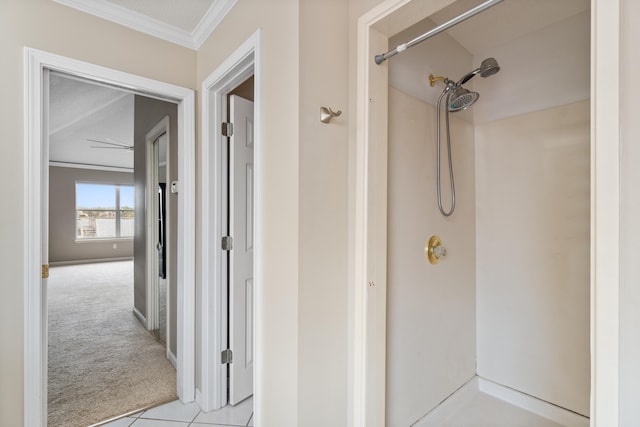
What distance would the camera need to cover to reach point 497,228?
2180 millimetres

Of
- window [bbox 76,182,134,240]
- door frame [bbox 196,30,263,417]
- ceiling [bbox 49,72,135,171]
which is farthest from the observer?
window [bbox 76,182,134,240]

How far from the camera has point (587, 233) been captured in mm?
1785

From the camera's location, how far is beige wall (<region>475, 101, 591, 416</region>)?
1.83 meters

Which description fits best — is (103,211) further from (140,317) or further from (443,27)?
(443,27)

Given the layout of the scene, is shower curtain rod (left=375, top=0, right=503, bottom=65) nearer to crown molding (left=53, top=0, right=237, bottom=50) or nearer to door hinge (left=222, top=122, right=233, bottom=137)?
crown molding (left=53, top=0, right=237, bottom=50)

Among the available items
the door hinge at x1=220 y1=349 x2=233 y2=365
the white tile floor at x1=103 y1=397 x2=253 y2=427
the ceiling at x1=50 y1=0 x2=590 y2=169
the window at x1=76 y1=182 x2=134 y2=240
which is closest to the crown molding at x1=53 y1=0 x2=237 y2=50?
the ceiling at x1=50 y1=0 x2=590 y2=169

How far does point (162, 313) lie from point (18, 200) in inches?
74.9

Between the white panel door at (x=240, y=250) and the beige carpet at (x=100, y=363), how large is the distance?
1.88 ft

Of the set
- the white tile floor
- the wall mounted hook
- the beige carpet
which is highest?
the wall mounted hook

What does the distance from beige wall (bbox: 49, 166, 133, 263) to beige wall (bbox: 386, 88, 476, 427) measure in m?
8.79

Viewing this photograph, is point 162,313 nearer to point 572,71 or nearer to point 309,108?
point 309,108

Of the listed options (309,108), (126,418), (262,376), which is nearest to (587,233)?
(309,108)

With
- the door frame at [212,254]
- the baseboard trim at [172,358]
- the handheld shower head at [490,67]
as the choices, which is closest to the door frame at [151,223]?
the baseboard trim at [172,358]

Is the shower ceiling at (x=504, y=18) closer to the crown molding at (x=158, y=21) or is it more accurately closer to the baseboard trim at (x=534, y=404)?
the crown molding at (x=158, y=21)
